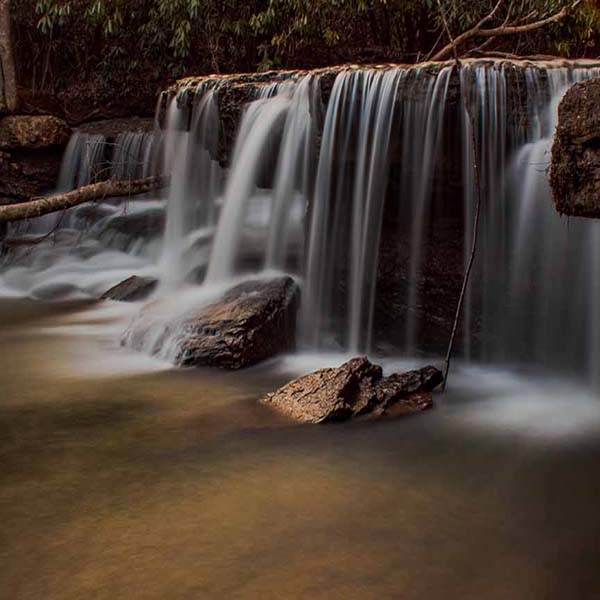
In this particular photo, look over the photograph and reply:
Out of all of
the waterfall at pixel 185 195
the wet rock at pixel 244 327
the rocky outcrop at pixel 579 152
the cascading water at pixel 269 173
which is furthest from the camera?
the waterfall at pixel 185 195

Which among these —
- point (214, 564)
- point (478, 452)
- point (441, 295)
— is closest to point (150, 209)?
point (441, 295)

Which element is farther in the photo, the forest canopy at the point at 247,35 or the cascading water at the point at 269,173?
the forest canopy at the point at 247,35

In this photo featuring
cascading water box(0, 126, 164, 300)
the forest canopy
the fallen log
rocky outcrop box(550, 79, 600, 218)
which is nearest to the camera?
rocky outcrop box(550, 79, 600, 218)

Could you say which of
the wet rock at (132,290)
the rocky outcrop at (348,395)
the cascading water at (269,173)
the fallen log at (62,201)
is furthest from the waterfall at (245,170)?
the rocky outcrop at (348,395)

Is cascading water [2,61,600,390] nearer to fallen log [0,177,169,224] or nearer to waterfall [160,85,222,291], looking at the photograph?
waterfall [160,85,222,291]

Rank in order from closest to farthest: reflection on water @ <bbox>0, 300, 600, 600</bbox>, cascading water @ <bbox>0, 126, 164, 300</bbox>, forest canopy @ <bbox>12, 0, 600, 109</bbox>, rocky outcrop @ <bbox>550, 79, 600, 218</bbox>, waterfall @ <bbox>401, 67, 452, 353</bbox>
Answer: reflection on water @ <bbox>0, 300, 600, 600</bbox> → rocky outcrop @ <bbox>550, 79, 600, 218</bbox> → waterfall @ <bbox>401, 67, 452, 353</bbox> → cascading water @ <bbox>0, 126, 164, 300</bbox> → forest canopy @ <bbox>12, 0, 600, 109</bbox>

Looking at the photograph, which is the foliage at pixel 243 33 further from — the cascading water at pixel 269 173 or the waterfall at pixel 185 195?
the cascading water at pixel 269 173

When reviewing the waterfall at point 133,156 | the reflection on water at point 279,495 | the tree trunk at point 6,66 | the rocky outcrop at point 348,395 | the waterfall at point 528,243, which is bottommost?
the reflection on water at point 279,495

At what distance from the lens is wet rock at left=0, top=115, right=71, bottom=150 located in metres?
12.0

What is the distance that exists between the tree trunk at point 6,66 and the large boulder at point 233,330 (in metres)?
7.44

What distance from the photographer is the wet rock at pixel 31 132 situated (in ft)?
39.3

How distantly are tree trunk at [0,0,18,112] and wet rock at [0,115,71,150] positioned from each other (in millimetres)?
373

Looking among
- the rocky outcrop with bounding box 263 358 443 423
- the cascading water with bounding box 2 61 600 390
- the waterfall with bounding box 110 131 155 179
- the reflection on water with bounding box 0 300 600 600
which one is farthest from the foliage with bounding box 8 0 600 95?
the reflection on water with bounding box 0 300 600 600

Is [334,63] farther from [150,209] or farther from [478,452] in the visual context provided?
[478,452]
